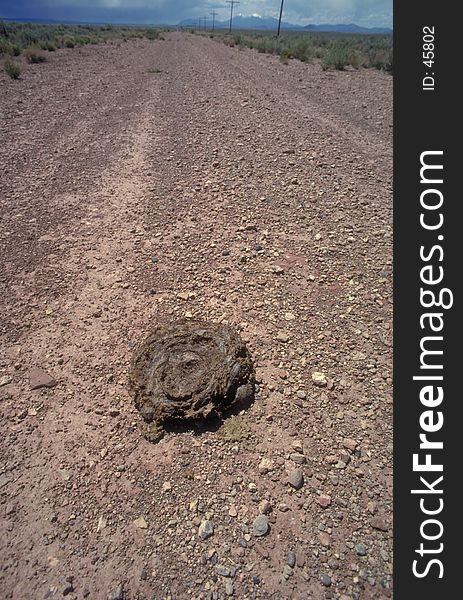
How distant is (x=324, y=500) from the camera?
7.26ft

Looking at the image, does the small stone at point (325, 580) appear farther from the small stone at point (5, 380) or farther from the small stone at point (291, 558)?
the small stone at point (5, 380)

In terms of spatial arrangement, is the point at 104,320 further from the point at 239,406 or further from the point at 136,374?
the point at 239,406

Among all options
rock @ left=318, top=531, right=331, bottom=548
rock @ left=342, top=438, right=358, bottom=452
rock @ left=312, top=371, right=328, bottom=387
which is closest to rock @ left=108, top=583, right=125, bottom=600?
rock @ left=318, top=531, right=331, bottom=548

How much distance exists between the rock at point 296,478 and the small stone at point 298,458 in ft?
0.18

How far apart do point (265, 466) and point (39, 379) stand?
1846 mm

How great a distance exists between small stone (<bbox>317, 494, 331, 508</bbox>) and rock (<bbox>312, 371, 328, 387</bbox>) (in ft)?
2.70

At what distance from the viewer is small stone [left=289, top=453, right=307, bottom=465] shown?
2397 millimetres

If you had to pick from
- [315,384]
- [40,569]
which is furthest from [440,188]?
[40,569]

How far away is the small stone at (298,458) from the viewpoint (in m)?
2.40

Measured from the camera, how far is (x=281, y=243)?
4348 millimetres

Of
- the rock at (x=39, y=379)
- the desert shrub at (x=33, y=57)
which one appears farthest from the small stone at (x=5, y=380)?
the desert shrub at (x=33, y=57)

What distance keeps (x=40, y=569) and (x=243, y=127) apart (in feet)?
25.8

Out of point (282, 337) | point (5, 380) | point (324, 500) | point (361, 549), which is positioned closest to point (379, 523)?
point (361, 549)

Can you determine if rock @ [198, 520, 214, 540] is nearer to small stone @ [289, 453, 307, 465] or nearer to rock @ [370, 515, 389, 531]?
small stone @ [289, 453, 307, 465]
